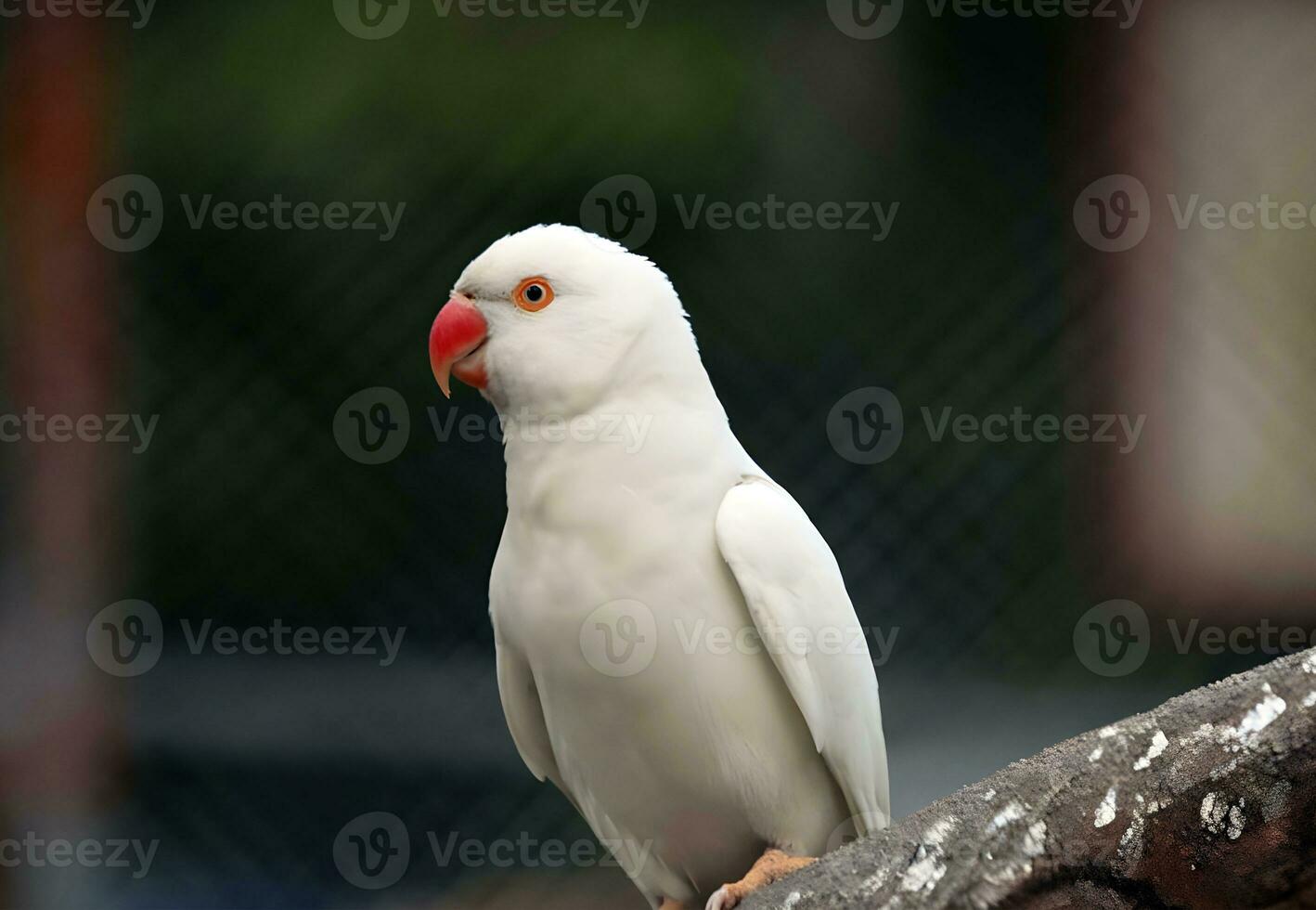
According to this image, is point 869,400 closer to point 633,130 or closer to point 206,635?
point 633,130

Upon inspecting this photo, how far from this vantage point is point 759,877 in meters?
1.03

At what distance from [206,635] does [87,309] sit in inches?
18.4

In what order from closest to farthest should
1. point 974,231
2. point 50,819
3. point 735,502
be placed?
point 735,502, point 50,819, point 974,231

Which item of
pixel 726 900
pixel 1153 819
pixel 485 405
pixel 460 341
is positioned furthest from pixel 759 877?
pixel 485 405

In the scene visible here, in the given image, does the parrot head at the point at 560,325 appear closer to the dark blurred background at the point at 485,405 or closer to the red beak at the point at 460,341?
the red beak at the point at 460,341

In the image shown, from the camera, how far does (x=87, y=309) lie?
165 centimetres

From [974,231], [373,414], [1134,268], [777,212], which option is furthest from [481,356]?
[1134,268]

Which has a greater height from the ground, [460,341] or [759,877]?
[460,341]

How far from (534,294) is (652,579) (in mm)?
262

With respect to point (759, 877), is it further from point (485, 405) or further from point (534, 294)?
point (485, 405)

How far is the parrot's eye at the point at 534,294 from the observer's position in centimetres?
105

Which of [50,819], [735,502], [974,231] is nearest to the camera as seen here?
[735,502]

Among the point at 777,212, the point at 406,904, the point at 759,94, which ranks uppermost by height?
the point at 759,94

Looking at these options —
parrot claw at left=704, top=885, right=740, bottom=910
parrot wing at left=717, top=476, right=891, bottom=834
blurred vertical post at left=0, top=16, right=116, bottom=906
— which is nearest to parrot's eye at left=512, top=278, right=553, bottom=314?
parrot wing at left=717, top=476, right=891, bottom=834
